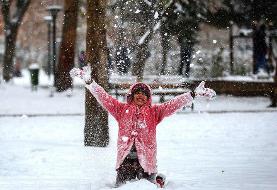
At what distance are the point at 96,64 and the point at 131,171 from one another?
11.8ft

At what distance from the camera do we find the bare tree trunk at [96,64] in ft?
32.1

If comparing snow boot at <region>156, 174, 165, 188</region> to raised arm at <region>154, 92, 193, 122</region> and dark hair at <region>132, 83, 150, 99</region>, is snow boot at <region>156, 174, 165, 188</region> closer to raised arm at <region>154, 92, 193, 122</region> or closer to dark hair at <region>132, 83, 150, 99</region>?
raised arm at <region>154, 92, 193, 122</region>

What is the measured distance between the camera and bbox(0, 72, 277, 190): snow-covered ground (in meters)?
7.29

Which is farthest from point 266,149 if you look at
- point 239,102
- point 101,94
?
point 239,102

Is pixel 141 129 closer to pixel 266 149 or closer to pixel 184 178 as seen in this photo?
pixel 184 178

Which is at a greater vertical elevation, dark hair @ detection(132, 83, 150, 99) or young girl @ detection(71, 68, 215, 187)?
dark hair @ detection(132, 83, 150, 99)

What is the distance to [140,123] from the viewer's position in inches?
254

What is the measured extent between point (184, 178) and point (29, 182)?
7.16 ft

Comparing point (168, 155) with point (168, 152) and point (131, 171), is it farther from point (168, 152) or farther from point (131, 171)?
point (131, 171)

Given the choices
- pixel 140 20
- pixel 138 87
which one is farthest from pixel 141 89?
pixel 140 20

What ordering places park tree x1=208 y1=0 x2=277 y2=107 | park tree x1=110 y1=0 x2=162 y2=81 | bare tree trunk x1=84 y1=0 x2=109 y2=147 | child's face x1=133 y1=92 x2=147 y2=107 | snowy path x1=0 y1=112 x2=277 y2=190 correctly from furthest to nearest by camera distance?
park tree x1=208 y1=0 x2=277 y2=107, park tree x1=110 y1=0 x2=162 y2=81, bare tree trunk x1=84 y1=0 x2=109 y2=147, snowy path x1=0 y1=112 x2=277 y2=190, child's face x1=133 y1=92 x2=147 y2=107

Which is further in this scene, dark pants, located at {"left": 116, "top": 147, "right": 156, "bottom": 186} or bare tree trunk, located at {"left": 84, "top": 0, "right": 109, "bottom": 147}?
bare tree trunk, located at {"left": 84, "top": 0, "right": 109, "bottom": 147}

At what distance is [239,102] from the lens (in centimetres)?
1980

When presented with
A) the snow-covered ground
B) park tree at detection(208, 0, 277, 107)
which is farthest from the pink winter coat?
park tree at detection(208, 0, 277, 107)
